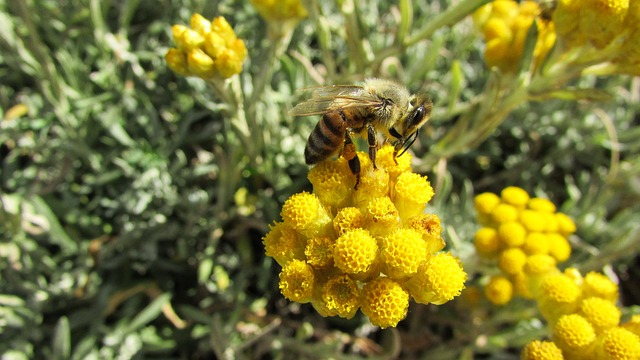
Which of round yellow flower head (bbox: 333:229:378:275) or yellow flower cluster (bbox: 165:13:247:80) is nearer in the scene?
round yellow flower head (bbox: 333:229:378:275)

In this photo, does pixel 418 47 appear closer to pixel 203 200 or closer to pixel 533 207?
pixel 533 207

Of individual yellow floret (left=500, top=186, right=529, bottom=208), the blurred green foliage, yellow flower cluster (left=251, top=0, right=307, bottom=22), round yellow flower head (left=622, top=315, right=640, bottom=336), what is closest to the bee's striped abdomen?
the blurred green foliage

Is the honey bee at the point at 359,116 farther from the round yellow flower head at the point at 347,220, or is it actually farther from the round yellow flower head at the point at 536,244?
the round yellow flower head at the point at 536,244

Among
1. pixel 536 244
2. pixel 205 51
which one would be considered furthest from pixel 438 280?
pixel 205 51

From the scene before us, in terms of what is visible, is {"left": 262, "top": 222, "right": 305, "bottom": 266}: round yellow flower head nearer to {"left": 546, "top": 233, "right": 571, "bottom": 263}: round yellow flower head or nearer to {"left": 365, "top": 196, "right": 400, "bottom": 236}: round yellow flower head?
{"left": 365, "top": 196, "right": 400, "bottom": 236}: round yellow flower head

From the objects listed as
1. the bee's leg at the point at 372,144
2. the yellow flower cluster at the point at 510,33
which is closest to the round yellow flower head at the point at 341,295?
the bee's leg at the point at 372,144

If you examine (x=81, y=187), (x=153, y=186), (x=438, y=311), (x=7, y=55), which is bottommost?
(x=438, y=311)

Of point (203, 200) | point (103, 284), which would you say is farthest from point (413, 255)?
point (103, 284)
